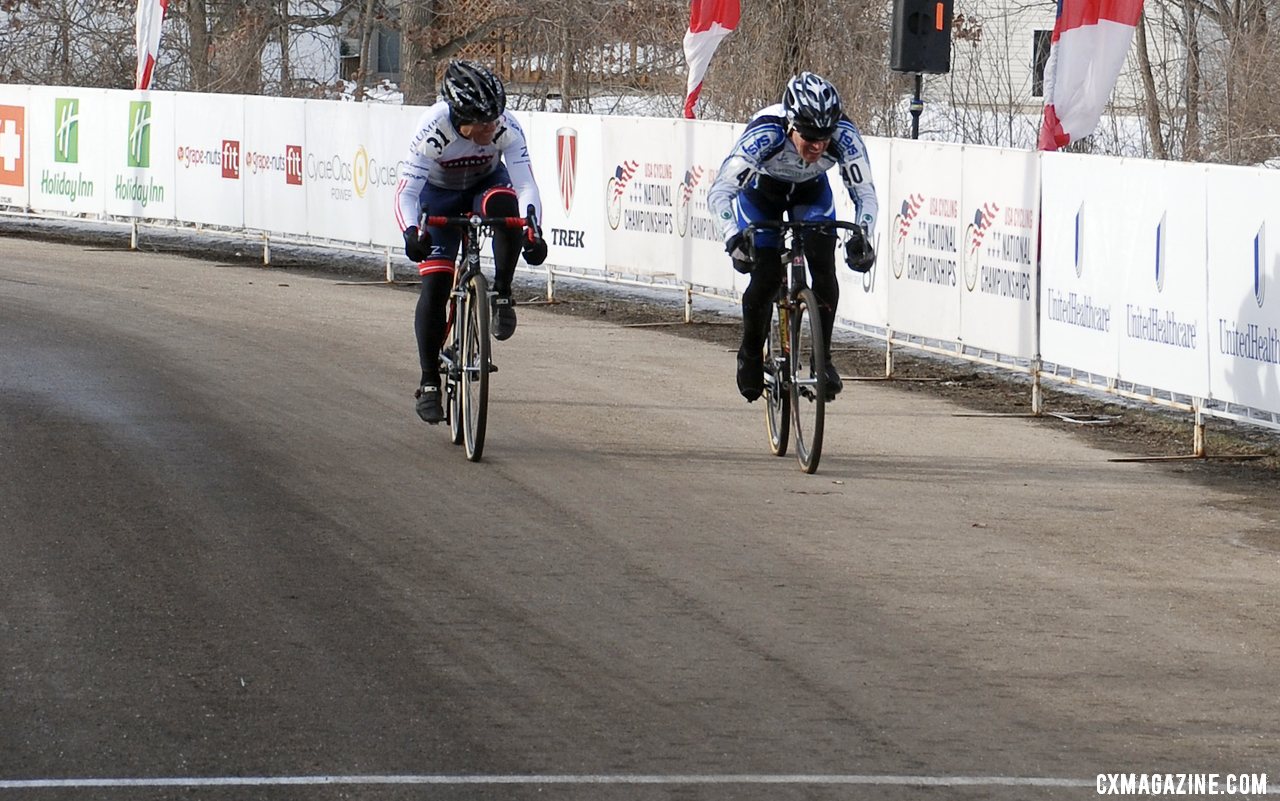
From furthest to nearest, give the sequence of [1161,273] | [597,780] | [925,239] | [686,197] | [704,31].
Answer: [704,31] → [686,197] → [925,239] → [1161,273] → [597,780]

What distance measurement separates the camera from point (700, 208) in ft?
53.9

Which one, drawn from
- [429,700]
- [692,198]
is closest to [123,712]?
[429,700]

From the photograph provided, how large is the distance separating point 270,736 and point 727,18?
14.5 m

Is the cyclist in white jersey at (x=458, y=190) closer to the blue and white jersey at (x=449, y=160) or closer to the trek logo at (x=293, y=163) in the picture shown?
the blue and white jersey at (x=449, y=160)

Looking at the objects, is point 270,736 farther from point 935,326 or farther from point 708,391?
point 935,326

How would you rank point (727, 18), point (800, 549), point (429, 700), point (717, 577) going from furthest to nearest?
point (727, 18), point (800, 549), point (717, 577), point (429, 700)

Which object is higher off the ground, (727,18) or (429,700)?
(727,18)

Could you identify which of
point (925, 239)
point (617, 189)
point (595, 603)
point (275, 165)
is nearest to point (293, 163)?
point (275, 165)

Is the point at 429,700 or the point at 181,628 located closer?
the point at 429,700

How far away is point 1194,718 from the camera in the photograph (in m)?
5.79

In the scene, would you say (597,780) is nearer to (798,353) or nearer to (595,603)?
(595,603)

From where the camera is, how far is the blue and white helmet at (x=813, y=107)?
9359 mm

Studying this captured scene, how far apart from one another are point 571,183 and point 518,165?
26.5 feet

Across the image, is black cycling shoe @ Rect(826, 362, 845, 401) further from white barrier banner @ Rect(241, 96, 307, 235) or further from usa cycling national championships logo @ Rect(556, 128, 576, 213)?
white barrier banner @ Rect(241, 96, 307, 235)
